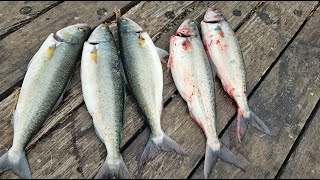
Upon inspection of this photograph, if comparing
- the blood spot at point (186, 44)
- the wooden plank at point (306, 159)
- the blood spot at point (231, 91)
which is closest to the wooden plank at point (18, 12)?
the blood spot at point (186, 44)

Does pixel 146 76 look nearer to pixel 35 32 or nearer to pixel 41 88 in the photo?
pixel 41 88

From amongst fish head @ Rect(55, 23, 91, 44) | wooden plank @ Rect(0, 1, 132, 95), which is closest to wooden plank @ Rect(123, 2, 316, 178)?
fish head @ Rect(55, 23, 91, 44)

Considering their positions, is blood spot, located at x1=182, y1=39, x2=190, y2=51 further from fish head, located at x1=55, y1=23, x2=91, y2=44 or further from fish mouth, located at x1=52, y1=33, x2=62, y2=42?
fish mouth, located at x1=52, y1=33, x2=62, y2=42

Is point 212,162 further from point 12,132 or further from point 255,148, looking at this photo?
point 12,132

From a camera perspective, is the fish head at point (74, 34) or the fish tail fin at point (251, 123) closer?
the fish tail fin at point (251, 123)

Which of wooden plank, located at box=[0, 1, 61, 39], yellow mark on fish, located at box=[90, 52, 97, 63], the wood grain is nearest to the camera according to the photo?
the wood grain

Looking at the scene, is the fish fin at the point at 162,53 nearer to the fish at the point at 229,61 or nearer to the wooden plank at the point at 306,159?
the fish at the point at 229,61
